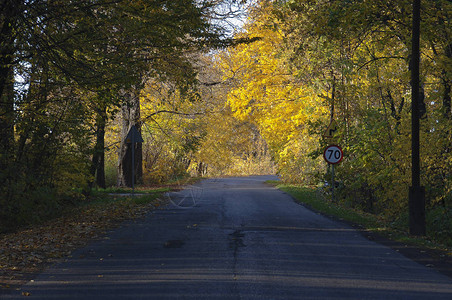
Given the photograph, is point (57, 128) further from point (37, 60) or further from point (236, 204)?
point (236, 204)

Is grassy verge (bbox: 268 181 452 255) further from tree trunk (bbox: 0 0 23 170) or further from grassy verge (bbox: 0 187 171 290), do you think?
tree trunk (bbox: 0 0 23 170)

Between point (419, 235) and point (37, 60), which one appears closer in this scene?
point (419, 235)

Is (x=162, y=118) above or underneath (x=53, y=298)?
above

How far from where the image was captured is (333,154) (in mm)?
22578

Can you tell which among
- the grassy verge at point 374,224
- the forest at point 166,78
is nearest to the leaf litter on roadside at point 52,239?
the forest at point 166,78

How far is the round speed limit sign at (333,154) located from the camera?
73.7ft

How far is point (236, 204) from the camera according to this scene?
21.8 m

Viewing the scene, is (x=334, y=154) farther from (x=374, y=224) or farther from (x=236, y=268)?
(x=236, y=268)

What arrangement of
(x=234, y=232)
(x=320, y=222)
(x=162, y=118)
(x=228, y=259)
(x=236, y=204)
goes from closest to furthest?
(x=228, y=259) → (x=234, y=232) → (x=320, y=222) → (x=236, y=204) → (x=162, y=118)

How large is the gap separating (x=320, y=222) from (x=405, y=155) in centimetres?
371

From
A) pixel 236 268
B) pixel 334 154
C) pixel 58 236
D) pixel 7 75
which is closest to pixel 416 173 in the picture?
pixel 236 268

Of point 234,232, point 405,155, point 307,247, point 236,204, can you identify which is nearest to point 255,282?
point 307,247

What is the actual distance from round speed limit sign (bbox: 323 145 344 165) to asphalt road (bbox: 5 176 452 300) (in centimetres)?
798

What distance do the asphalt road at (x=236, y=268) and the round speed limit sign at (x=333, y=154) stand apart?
7.98 m
